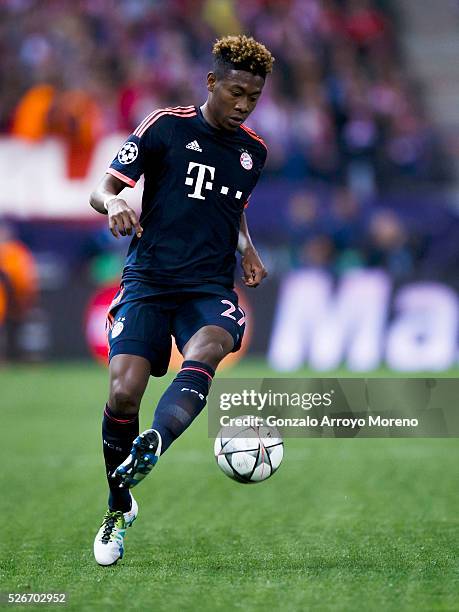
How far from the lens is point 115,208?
4840mm

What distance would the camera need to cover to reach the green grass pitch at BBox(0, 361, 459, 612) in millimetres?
4328

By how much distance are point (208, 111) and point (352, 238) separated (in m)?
10.0

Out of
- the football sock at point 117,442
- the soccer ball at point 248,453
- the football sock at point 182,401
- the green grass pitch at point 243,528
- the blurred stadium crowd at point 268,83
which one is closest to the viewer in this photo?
the green grass pitch at point 243,528

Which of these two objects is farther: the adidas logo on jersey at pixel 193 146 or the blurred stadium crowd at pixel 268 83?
the blurred stadium crowd at pixel 268 83

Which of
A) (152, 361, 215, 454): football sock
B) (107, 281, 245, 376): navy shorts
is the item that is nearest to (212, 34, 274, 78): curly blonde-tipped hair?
(107, 281, 245, 376): navy shorts

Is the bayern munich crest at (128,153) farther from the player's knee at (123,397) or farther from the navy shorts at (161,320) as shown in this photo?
the player's knee at (123,397)

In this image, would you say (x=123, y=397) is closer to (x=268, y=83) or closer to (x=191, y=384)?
(x=191, y=384)

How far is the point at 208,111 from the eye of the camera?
5.36m

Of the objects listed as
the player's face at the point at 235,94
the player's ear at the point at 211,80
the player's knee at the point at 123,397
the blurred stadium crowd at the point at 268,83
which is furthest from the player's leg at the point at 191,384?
the blurred stadium crowd at the point at 268,83

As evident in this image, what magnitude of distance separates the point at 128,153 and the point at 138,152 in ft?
0.15

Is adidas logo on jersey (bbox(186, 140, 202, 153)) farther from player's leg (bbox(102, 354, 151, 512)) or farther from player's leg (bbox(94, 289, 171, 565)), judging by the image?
player's leg (bbox(102, 354, 151, 512))

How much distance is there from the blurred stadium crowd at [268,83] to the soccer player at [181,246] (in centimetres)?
1070

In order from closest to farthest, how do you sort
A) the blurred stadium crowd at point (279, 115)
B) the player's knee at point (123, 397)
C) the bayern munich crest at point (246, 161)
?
1. the player's knee at point (123, 397)
2. the bayern munich crest at point (246, 161)
3. the blurred stadium crowd at point (279, 115)

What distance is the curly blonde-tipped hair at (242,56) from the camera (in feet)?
16.7
